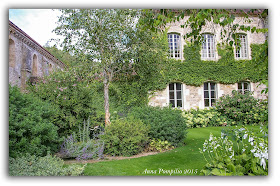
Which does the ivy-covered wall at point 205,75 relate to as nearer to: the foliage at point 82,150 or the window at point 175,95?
the window at point 175,95

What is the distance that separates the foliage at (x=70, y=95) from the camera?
19.2 ft

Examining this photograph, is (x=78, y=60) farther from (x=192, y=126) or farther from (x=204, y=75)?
(x=204, y=75)

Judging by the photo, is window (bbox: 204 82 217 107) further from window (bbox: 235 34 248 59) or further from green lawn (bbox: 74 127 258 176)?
green lawn (bbox: 74 127 258 176)

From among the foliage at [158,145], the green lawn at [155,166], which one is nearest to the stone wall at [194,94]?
the foliage at [158,145]

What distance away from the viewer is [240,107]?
Result: 1048cm

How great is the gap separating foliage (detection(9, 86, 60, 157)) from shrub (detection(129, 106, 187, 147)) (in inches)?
97.6

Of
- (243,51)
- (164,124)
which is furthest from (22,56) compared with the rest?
(243,51)

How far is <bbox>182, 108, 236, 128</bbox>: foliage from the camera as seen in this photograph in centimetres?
1015

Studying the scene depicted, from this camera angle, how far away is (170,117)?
6047 millimetres

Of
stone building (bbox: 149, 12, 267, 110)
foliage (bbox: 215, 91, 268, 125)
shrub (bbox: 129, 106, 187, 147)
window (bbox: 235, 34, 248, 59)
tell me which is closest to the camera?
shrub (bbox: 129, 106, 187, 147)

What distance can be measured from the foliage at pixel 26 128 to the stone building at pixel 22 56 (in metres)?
0.43

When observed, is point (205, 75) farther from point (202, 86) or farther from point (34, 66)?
point (34, 66)

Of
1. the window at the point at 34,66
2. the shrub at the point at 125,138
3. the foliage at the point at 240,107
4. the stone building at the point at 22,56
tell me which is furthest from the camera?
the foliage at the point at 240,107

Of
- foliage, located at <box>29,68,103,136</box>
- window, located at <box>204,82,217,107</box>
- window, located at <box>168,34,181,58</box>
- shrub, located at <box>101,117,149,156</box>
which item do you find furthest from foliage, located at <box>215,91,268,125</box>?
foliage, located at <box>29,68,103,136</box>
